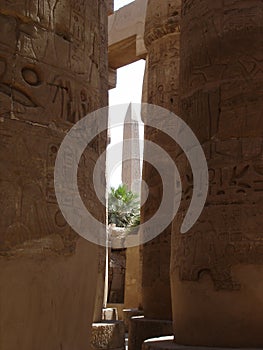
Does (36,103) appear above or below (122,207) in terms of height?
below

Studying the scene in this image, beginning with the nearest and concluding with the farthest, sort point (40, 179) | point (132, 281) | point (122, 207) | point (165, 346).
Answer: point (40, 179) < point (165, 346) < point (132, 281) < point (122, 207)

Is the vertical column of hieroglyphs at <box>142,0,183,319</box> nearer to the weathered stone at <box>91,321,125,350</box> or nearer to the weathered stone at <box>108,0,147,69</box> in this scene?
the weathered stone at <box>91,321,125,350</box>

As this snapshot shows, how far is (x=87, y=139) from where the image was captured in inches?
129

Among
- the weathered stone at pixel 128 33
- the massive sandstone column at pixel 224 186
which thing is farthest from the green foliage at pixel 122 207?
the massive sandstone column at pixel 224 186

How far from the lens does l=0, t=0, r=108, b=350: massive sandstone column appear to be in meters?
2.72

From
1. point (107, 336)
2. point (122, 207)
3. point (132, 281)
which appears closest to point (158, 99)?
point (107, 336)

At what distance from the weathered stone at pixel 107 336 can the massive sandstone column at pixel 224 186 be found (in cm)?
178

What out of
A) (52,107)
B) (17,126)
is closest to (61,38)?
(52,107)

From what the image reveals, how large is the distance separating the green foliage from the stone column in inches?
428

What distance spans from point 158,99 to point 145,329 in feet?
11.8

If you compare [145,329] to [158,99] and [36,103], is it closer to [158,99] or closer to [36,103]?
[158,99]

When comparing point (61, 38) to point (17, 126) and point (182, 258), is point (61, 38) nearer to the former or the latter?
point (17, 126)

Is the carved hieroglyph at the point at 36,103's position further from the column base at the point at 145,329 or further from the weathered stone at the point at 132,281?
the weathered stone at the point at 132,281

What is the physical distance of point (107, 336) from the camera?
23.9 ft
